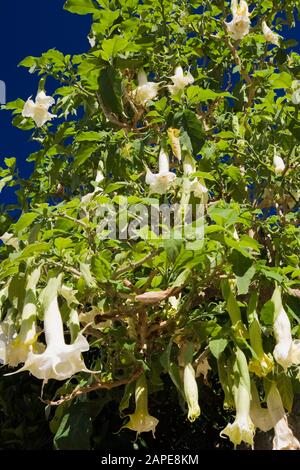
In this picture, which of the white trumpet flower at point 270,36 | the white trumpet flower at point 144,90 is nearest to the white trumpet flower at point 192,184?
the white trumpet flower at point 144,90

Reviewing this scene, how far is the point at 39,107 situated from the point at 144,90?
466 mm

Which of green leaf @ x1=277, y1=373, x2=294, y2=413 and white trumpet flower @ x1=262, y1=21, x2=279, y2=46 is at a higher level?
white trumpet flower @ x1=262, y1=21, x2=279, y2=46

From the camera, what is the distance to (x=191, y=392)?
1.70m

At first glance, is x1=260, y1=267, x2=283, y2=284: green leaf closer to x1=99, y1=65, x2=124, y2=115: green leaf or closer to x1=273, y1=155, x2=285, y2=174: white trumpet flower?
x1=99, y1=65, x2=124, y2=115: green leaf

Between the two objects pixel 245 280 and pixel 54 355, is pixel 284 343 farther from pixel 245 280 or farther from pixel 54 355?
pixel 54 355

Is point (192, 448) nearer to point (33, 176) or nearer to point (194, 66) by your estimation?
point (33, 176)

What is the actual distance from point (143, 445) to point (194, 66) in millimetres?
2126

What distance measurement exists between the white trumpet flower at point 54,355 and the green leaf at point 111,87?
0.95 m

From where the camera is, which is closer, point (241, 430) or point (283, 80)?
point (241, 430)

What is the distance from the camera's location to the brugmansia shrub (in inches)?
62.8

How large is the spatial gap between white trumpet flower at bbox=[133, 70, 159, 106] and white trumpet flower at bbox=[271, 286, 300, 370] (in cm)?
133

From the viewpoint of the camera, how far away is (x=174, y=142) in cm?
236

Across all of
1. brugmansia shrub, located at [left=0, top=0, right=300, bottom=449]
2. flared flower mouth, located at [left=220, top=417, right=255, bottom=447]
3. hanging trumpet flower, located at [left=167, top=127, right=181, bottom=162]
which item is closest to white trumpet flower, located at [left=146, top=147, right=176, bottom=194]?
brugmansia shrub, located at [left=0, top=0, right=300, bottom=449]

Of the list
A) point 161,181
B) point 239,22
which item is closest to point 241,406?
point 161,181
